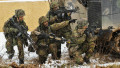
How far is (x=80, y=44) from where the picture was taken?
7.02 m

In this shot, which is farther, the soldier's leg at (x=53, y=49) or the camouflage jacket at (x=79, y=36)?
the soldier's leg at (x=53, y=49)

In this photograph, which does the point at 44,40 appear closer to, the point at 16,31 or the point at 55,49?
the point at 55,49

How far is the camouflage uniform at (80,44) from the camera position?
267 inches

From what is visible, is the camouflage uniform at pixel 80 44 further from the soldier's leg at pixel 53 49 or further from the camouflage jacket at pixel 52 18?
the camouflage jacket at pixel 52 18

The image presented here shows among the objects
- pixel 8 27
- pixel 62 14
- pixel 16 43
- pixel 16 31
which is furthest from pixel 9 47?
pixel 62 14

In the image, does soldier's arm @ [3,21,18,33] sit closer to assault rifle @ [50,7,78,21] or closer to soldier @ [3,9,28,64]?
soldier @ [3,9,28,64]

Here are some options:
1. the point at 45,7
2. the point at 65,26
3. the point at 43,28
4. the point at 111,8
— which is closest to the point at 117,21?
the point at 111,8

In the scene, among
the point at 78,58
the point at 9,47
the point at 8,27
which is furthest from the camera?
the point at 9,47

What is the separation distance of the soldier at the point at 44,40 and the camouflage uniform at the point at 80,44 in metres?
0.55

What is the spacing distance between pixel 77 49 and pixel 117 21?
64.4 inches

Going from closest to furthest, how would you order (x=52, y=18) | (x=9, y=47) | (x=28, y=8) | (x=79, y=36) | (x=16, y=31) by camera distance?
(x=79, y=36)
(x=16, y=31)
(x=52, y=18)
(x=9, y=47)
(x=28, y=8)

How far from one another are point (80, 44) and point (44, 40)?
0.97 meters

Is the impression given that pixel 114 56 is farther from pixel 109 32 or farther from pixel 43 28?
pixel 43 28

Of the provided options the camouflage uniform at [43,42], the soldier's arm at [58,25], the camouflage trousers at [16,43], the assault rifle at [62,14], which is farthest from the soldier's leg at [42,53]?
the assault rifle at [62,14]
